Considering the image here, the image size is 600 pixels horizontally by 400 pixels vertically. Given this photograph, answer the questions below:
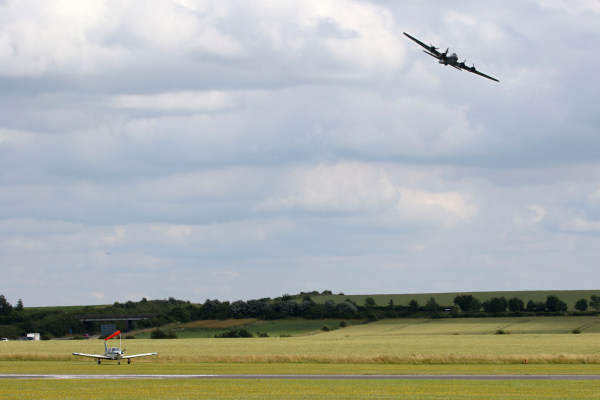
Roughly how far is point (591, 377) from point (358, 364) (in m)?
24.9

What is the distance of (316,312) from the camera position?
177000 millimetres

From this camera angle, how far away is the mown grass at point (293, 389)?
4784cm

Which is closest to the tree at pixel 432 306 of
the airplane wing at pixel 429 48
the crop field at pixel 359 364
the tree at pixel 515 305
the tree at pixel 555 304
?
the tree at pixel 515 305

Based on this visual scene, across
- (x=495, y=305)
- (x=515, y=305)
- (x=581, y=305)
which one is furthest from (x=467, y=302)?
(x=581, y=305)

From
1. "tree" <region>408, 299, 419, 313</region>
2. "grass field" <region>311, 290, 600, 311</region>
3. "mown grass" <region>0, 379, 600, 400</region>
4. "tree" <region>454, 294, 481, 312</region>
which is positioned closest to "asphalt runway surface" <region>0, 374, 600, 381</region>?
"mown grass" <region>0, 379, 600, 400</region>

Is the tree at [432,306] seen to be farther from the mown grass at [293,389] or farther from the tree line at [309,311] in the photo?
the mown grass at [293,389]

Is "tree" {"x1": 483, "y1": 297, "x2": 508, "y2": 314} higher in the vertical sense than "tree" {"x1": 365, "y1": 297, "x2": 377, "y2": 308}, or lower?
lower

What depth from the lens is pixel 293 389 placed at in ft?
171

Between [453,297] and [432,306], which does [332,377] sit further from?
[453,297]

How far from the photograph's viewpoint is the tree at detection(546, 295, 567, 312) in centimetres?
16425

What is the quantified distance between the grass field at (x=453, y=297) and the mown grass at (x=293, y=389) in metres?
117

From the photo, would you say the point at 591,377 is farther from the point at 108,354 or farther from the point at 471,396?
the point at 108,354

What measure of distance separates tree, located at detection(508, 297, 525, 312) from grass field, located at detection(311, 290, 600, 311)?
3.97m

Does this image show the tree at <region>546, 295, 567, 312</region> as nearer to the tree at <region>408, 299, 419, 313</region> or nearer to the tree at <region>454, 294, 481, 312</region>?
the tree at <region>454, 294, 481, 312</region>
